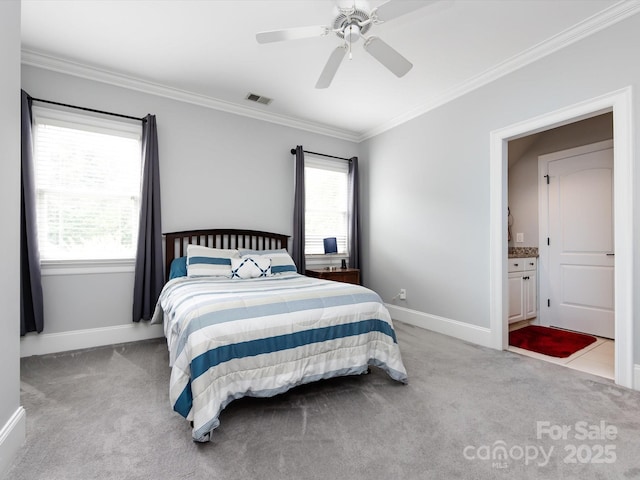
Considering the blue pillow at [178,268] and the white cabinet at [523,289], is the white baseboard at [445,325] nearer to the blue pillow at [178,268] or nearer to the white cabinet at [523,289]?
the white cabinet at [523,289]

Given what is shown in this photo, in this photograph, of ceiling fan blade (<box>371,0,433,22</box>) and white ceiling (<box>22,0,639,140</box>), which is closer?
ceiling fan blade (<box>371,0,433,22</box>)

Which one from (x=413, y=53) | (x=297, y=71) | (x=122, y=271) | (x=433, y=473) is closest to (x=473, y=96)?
(x=413, y=53)

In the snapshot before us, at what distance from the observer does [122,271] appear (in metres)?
3.37

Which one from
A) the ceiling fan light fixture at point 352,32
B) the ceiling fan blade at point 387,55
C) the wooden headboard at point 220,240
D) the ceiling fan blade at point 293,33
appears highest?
the ceiling fan light fixture at point 352,32

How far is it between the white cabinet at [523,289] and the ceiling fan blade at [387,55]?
289 cm

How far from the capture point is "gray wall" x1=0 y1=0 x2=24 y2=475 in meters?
1.51

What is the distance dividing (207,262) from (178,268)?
0.33m

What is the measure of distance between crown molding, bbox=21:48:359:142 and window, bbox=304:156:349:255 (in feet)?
1.59

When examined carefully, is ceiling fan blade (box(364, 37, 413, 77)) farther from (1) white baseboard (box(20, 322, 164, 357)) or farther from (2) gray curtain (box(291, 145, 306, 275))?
(1) white baseboard (box(20, 322, 164, 357))

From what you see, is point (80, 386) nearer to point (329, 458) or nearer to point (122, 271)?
point (122, 271)

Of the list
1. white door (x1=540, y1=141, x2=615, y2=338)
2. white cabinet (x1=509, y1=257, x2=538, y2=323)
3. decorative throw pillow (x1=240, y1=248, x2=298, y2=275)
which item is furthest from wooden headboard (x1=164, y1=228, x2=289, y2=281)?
white door (x1=540, y1=141, x2=615, y2=338)

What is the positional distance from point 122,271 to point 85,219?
636 millimetres

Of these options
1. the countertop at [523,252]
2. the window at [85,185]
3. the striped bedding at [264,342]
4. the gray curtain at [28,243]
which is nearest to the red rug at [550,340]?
the countertop at [523,252]

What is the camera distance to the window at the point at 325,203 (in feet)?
15.4
